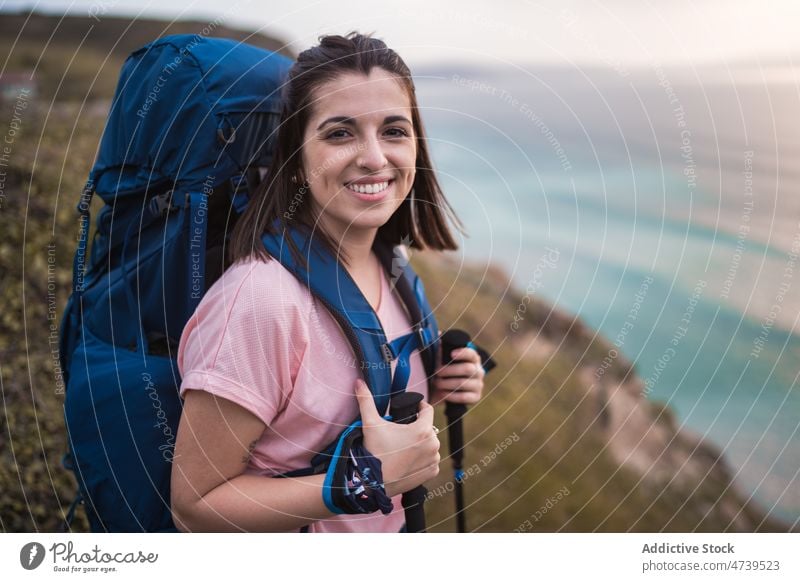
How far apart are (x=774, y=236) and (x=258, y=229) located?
173 centimetres

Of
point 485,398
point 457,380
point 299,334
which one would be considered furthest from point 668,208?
point 299,334

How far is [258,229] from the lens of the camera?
1.32 m

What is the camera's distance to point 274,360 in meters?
1.22

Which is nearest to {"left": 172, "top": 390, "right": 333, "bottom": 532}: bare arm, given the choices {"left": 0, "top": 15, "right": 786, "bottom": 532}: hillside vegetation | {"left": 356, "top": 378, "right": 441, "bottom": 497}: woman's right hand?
{"left": 356, "top": 378, "right": 441, "bottom": 497}: woman's right hand

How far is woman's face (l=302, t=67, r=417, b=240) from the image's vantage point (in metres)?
1.33

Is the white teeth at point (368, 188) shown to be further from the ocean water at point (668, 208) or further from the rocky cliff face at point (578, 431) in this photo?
the rocky cliff face at point (578, 431)

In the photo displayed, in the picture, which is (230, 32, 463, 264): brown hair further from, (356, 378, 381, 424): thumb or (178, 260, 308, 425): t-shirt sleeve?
(356, 378, 381, 424): thumb

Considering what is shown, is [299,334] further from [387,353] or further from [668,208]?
[668,208]

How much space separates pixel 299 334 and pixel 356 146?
408mm

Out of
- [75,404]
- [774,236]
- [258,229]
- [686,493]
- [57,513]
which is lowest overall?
[686,493]

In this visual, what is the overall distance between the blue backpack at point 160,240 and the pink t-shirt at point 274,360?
71 mm

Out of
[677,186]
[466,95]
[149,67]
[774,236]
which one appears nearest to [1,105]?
[149,67]

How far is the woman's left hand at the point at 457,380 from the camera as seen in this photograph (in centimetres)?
164
